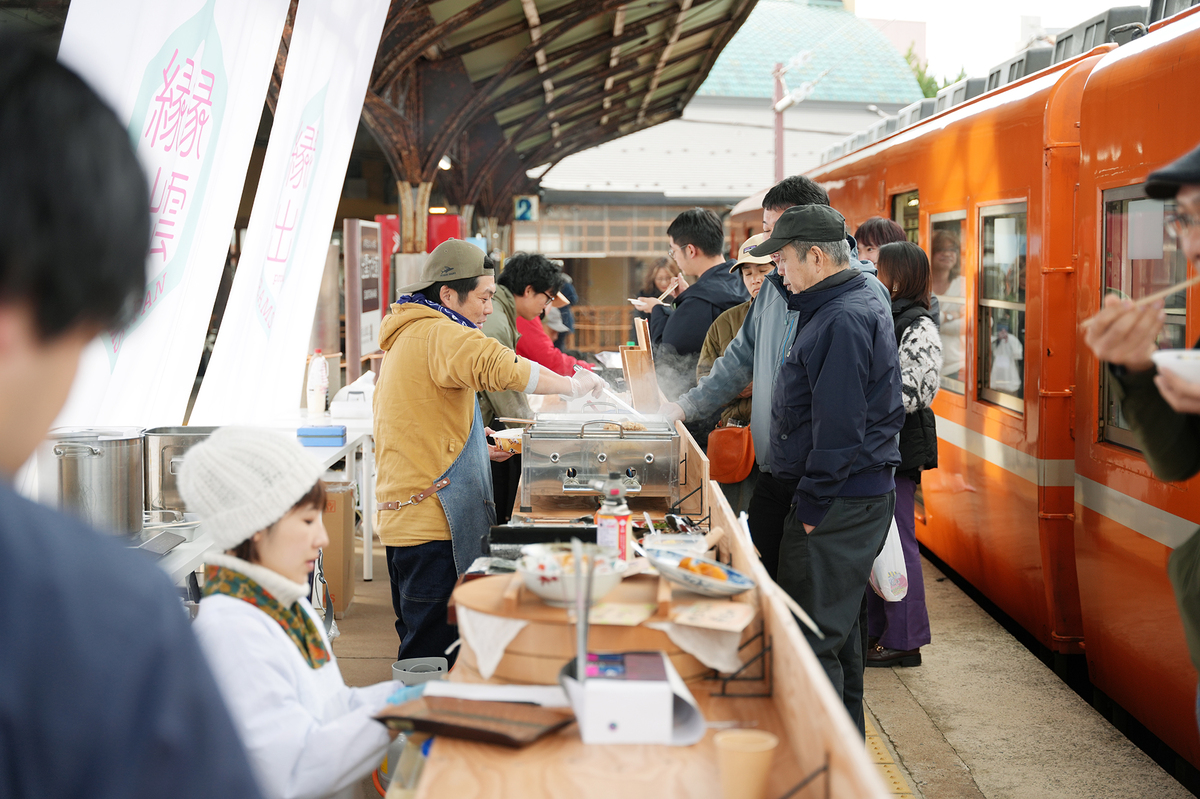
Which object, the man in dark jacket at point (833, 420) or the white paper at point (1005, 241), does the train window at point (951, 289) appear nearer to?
the white paper at point (1005, 241)

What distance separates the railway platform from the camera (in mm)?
3830

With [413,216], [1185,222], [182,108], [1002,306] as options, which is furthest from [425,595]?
[413,216]

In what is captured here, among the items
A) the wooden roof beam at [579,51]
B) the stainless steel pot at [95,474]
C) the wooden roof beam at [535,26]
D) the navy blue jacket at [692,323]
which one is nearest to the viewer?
the stainless steel pot at [95,474]

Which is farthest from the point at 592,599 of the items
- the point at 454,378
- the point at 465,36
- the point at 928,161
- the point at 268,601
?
the point at 465,36

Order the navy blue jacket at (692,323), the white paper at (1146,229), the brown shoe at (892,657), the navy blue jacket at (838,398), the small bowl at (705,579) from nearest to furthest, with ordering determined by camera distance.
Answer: the small bowl at (705,579), the navy blue jacket at (838,398), the white paper at (1146,229), the brown shoe at (892,657), the navy blue jacket at (692,323)

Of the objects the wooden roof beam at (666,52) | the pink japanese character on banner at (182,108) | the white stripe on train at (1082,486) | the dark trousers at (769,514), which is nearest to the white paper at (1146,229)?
the white stripe on train at (1082,486)

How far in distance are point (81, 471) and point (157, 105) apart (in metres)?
1.47

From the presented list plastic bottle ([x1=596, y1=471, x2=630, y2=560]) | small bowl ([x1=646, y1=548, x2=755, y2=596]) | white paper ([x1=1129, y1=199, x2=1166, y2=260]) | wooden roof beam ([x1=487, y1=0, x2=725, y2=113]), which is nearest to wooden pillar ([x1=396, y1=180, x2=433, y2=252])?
wooden roof beam ([x1=487, y1=0, x2=725, y2=113])

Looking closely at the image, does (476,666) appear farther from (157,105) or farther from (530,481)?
(157,105)

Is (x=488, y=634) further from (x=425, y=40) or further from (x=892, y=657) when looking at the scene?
(x=425, y=40)

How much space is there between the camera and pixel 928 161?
6.56 meters

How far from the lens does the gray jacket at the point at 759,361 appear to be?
12.9 ft

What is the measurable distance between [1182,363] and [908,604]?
11.1 feet

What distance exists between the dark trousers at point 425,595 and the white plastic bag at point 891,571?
1856 millimetres
